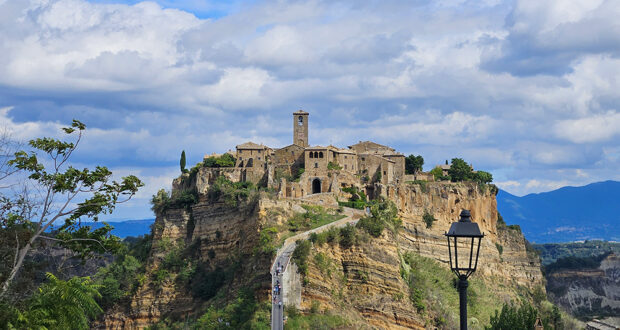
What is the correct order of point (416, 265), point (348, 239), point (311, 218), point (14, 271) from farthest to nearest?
point (416, 265) → point (311, 218) → point (348, 239) → point (14, 271)

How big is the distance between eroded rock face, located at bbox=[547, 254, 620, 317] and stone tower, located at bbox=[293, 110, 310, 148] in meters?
92.7

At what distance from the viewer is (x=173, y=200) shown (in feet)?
263

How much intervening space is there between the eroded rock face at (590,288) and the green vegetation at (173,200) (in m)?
101

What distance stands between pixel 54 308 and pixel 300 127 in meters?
58.5

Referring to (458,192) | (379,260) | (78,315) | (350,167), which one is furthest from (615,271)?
(78,315)

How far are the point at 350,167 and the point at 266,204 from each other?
682 inches

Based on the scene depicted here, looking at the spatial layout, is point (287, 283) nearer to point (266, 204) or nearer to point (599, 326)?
point (266, 204)

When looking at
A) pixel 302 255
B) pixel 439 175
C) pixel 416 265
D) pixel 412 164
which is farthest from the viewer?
pixel 439 175

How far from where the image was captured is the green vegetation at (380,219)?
66.5 metres

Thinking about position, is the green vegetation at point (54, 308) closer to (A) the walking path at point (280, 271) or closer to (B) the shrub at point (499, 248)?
(A) the walking path at point (280, 271)

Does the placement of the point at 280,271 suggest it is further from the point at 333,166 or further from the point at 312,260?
the point at 333,166

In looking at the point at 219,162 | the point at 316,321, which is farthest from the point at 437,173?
the point at 316,321

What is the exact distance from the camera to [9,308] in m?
25.9

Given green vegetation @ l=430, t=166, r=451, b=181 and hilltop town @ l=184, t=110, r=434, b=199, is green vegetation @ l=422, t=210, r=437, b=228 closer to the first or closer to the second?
hilltop town @ l=184, t=110, r=434, b=199
